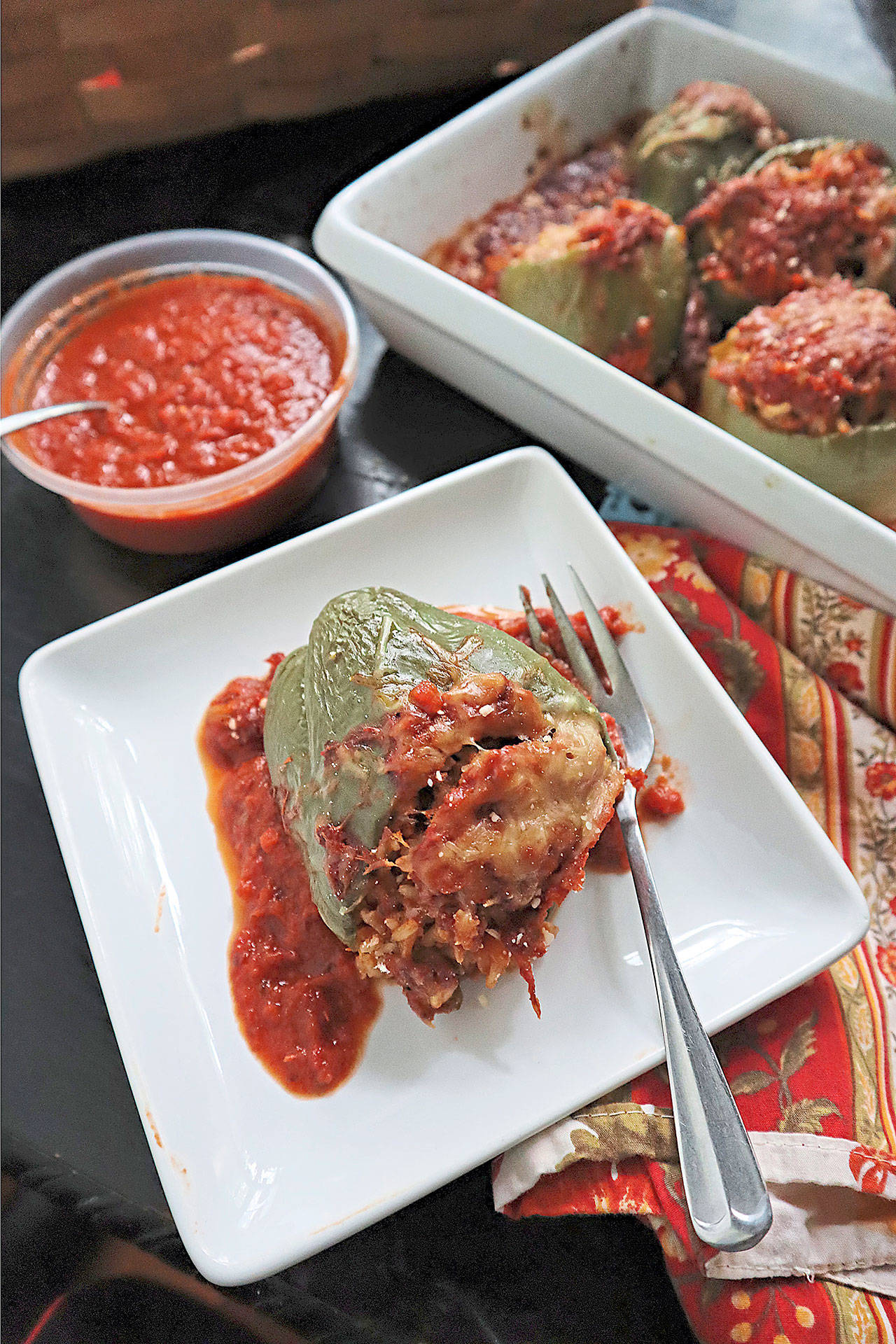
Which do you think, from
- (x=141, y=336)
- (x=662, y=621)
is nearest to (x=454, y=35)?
(x=141, y=336)

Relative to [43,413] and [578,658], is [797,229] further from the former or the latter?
[43,413]

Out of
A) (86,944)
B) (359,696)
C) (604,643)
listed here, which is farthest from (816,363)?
(86,944)

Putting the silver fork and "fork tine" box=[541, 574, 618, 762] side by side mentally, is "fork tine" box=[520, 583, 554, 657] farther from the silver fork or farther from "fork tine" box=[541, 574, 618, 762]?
the silver fork

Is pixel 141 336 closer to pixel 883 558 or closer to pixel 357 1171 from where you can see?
pixel 883 558

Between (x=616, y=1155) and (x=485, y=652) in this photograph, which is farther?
(x=485, y=652)

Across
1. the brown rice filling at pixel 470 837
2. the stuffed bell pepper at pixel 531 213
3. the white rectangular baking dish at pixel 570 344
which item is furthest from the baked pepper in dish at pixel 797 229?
the brown rice filling at pixel 470 837

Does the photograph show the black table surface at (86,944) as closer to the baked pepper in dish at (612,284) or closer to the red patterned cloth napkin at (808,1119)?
the red patterned cloth napkin at (808,1119)

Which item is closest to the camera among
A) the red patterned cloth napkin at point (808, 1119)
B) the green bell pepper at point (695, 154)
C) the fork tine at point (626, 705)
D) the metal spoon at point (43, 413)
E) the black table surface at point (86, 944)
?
the red patterned cloth napkin at point (808, 1119)
